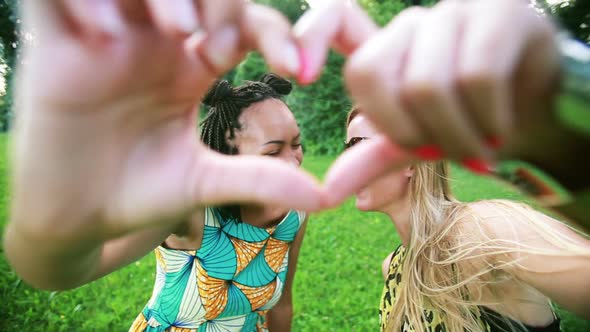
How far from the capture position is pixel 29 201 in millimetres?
636

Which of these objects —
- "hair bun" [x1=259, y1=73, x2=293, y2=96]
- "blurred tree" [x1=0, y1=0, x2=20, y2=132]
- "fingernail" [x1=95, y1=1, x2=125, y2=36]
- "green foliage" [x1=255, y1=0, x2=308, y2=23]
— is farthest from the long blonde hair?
"green foliage" [x1=255, y1=0, x2=308, y2=23]

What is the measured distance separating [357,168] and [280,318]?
6.91 feet

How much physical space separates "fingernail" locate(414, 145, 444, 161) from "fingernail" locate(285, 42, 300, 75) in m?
0.20

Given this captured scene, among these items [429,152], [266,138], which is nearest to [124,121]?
[429,152]

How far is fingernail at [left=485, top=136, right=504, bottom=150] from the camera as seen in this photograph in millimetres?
469

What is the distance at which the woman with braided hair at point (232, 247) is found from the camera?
70.1 inches

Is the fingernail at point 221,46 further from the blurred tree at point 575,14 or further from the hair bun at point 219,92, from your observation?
the hair bun at point 219,92

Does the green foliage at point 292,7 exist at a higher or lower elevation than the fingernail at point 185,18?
higher

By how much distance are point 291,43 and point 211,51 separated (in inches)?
4.6

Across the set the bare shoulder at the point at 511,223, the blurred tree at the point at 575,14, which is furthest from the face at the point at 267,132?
the blurred tree at the point at 575,14

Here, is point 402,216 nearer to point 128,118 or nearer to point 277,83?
point 277,83

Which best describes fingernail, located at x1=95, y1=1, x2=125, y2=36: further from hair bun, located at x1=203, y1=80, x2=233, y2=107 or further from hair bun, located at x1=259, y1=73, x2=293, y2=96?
hair bun, located at x1=259, y1=73, x2=293, y2=96

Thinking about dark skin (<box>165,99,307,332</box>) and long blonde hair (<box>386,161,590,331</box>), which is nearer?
long blonde hair (<box>386,161,590,331</box>)

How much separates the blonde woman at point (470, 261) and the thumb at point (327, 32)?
1.03 meters
